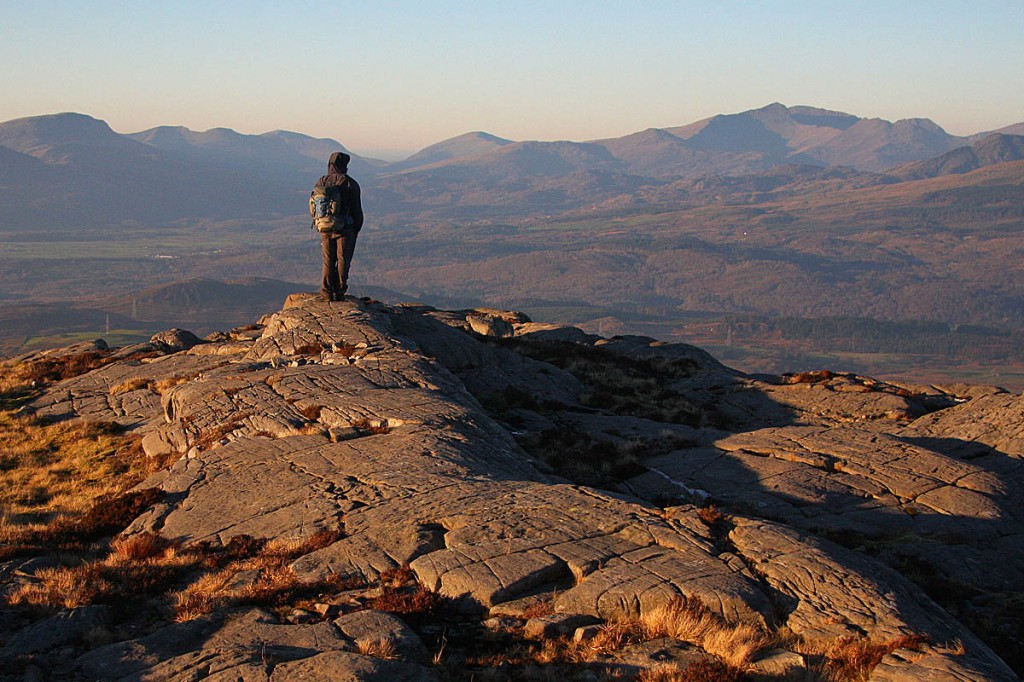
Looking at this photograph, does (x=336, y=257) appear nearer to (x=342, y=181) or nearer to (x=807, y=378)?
(x=342, y=181)

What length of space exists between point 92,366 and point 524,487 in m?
22.7

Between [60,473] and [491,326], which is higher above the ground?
[60,473]

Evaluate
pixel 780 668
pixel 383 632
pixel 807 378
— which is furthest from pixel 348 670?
pixel 807 378

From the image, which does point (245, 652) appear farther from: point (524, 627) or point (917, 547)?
point (917, 547)

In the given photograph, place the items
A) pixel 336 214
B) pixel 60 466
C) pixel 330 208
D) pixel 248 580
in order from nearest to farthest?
pixel 248 580, pixel 60 466, pixel 330 208, pixel 336 214

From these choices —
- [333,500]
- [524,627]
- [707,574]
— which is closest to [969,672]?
[707,574]

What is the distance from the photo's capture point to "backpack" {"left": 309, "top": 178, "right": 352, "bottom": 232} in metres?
31.2

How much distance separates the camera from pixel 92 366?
33094 millimetres

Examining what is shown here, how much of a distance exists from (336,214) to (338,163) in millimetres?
1858

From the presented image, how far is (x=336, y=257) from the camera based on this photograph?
1286 inches

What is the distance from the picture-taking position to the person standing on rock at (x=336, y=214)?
31.2 meters

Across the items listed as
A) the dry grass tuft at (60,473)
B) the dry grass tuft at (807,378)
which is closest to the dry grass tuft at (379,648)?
the dry grass tuft at (60,473)

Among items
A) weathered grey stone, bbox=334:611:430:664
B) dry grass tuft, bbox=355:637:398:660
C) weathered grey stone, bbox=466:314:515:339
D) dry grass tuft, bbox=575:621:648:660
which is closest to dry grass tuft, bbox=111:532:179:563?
weathered grey stone, bbox=334:611:430:664

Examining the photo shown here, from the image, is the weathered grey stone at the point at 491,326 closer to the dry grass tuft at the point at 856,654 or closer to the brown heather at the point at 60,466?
the brown heather at the point at 60,466
